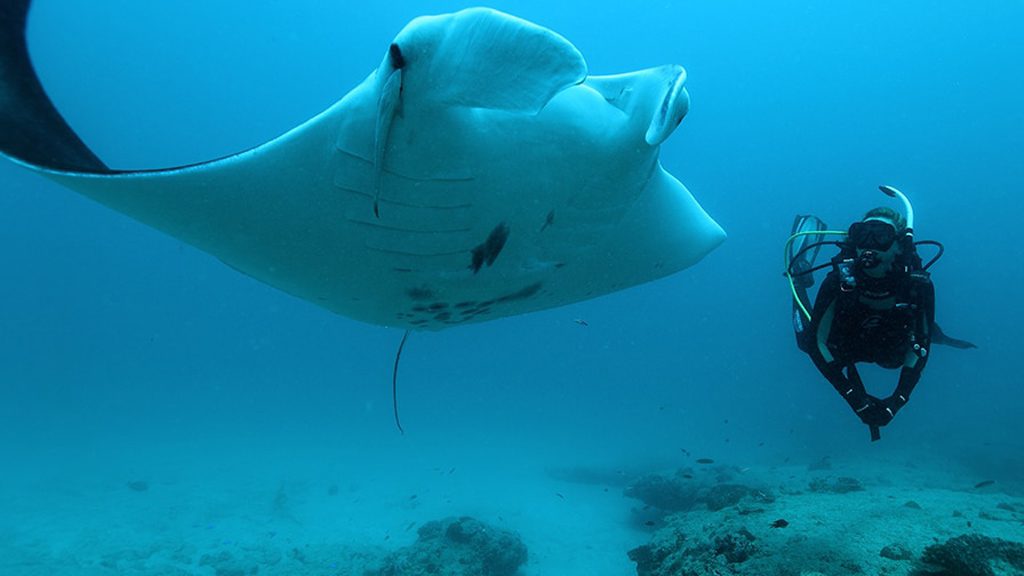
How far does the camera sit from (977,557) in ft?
8.71

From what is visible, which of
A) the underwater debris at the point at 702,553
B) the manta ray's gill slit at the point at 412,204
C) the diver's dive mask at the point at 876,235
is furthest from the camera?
the diver's dive mask at the point at 876,235

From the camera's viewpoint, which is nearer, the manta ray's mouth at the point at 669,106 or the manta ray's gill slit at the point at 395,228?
the manta ray's mouth at the point at 669,106

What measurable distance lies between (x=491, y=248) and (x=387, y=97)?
0.95m

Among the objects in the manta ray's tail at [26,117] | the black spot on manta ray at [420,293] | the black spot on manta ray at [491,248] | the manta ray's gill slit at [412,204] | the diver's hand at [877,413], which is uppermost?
the manta ray's tail at [26,117]

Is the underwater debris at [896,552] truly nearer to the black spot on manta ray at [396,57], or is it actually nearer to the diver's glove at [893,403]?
the diver's glove at [893,403]

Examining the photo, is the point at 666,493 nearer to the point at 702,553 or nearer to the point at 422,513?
the point at 422,513

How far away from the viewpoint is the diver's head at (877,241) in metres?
3.70

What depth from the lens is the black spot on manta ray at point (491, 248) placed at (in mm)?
2273

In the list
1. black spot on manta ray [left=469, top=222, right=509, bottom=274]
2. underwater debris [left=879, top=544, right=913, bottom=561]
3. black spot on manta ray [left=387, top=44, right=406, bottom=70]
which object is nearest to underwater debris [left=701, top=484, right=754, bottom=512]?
underwater debris [left=879, top=544, right=913, bottom=561]

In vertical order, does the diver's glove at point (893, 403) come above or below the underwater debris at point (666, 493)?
above

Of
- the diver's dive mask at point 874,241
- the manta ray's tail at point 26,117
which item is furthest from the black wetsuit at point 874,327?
the manta ray's tail at point 26,117

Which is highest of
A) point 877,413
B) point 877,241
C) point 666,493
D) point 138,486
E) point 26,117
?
point 138,486

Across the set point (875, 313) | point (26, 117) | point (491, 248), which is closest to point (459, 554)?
point (875, 313)

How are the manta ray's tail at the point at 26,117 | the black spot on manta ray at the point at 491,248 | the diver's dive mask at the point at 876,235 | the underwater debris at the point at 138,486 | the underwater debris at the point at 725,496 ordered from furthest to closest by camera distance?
1. the underwater debris at the point at 138,486
2. the underwater debris at the point at 725,496
3. the diver's dive mask at the point at 876,235
4. the black spot on manta ray at the point at 491,248
5. the manta ray's tail at the point at 26,117
